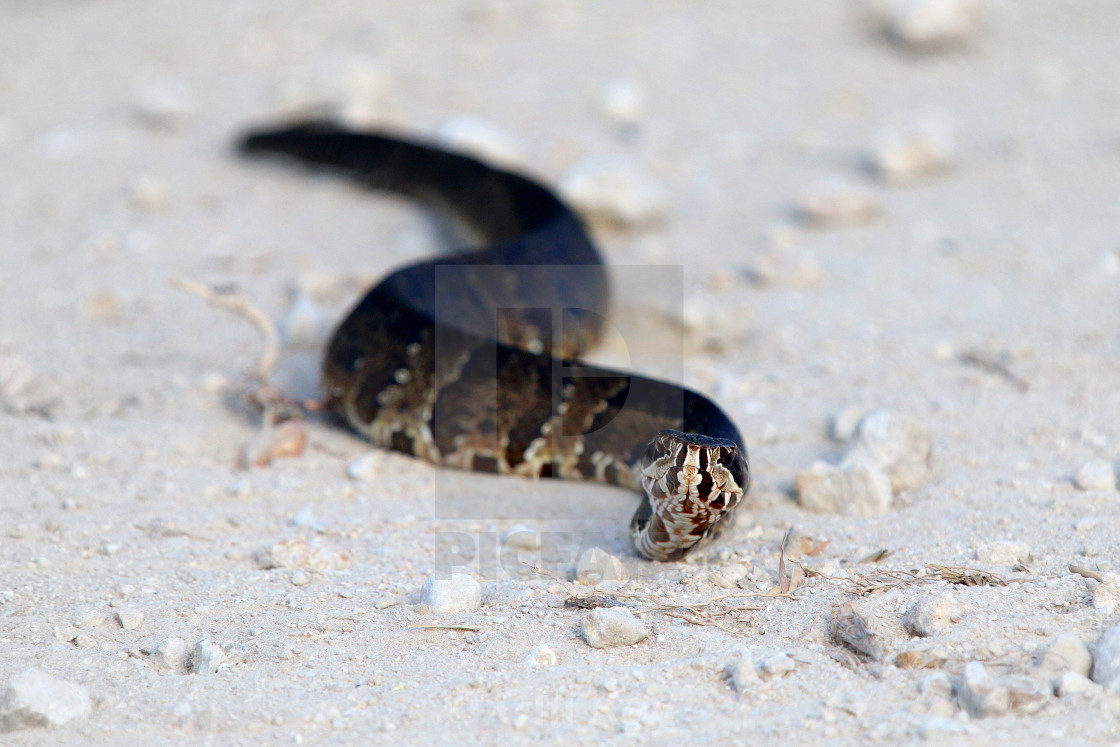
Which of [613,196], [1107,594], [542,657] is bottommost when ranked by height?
[542,657]

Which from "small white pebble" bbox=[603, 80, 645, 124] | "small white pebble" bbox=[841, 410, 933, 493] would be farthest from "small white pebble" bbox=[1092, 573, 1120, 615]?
"small white pebble" bbox=[603, 80, 645, 124]

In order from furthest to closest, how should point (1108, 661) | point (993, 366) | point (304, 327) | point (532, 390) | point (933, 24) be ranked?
point (933, 24) < point (304, 327) < point (993, 366) < point (532, 390) < point (1108, 661)

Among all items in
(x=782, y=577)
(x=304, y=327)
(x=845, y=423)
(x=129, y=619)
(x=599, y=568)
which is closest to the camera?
(x=129, y=619)

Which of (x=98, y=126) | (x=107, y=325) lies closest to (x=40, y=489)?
(x=107, y=325)

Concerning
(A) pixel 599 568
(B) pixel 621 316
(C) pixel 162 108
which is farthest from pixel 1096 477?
(C) pixel 162 108

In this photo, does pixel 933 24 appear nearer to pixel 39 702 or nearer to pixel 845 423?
pixel 845 423

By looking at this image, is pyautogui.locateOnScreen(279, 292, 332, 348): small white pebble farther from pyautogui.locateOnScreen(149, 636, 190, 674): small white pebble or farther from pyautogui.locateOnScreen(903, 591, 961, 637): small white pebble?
pyautogui.locateOnScreen(903, 591, 961, 637): small white pebble

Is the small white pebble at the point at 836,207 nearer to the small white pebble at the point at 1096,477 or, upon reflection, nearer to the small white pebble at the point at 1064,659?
the small white pebble at the point at 1096,477

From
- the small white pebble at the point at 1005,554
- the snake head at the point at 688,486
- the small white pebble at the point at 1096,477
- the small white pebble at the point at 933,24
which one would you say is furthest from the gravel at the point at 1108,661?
the small white pebble at the point at 933,24

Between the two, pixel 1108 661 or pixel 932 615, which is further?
pixel 932 615
